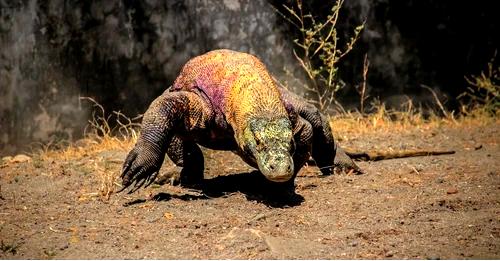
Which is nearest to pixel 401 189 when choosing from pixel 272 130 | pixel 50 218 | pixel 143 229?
pixel 272 130

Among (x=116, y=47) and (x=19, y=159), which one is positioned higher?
(x=116, y=47)

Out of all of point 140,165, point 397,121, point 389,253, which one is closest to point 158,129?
point 140,165

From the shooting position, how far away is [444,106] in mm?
8883

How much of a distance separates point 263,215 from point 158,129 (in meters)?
0.96

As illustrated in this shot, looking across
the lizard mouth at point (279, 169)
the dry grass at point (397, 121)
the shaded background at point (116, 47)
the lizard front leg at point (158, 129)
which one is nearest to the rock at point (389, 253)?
the lizard mouth at point (279, 169)

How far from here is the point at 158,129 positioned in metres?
5.07

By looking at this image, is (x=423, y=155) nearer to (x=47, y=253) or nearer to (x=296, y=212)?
(x=296, y=212)

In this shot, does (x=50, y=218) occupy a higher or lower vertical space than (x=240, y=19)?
lower

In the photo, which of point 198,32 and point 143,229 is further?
point 198,32

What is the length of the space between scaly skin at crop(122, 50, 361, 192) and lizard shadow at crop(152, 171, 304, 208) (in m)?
0.17

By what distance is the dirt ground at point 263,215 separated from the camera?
157 inches

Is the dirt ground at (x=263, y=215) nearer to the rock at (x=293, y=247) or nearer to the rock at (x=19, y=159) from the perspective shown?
the rock at (x=293, y=247)

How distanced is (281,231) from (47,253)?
1.31m

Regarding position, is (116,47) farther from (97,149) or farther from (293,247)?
(293,247)
